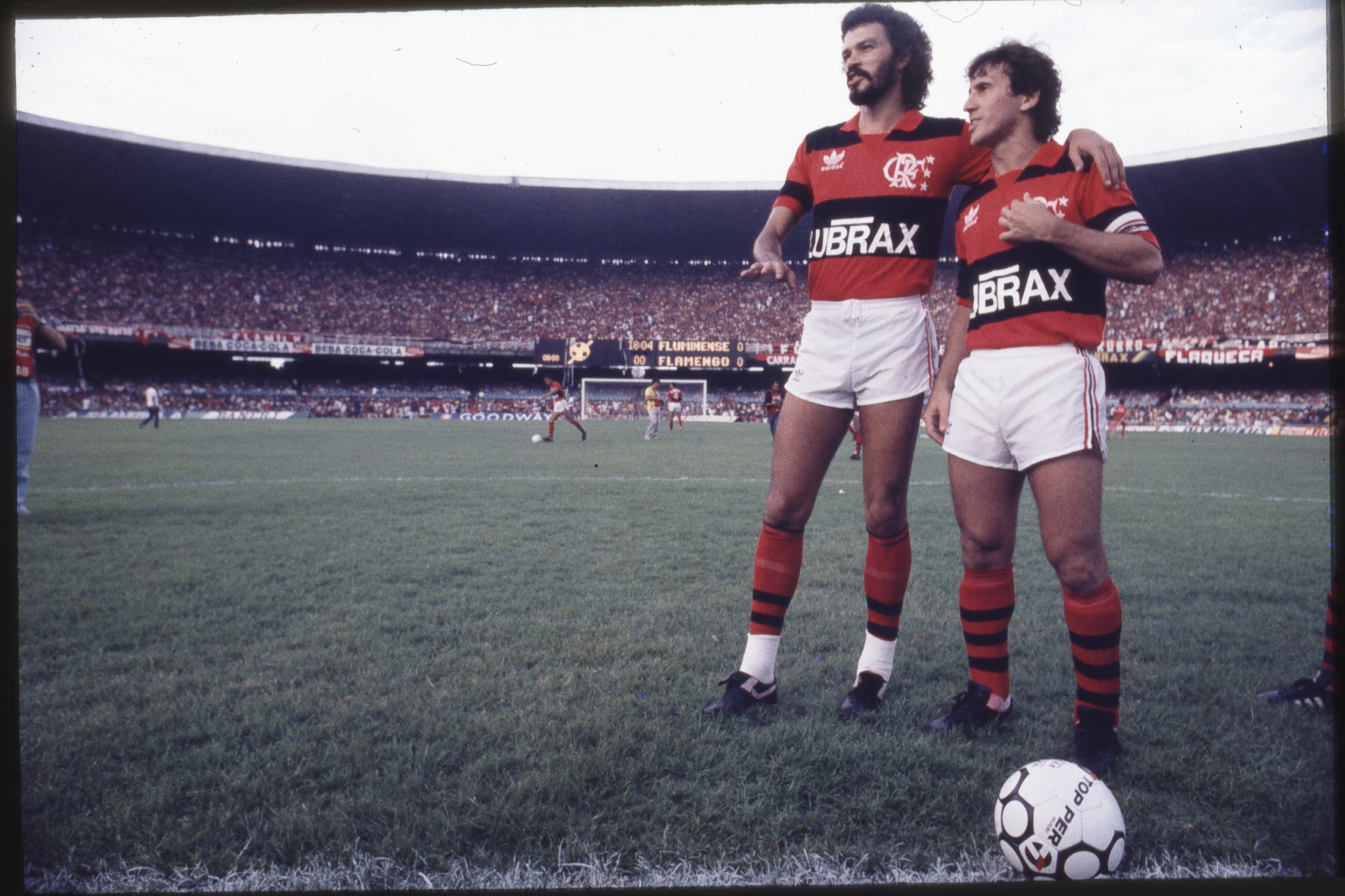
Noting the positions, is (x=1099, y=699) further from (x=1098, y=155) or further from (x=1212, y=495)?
(x=1212, y=495)

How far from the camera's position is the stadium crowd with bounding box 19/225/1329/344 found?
28391mm

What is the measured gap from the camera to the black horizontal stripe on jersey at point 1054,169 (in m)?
1.99

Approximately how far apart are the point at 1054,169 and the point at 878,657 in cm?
169

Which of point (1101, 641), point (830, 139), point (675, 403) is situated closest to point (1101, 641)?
point (1101, 641)

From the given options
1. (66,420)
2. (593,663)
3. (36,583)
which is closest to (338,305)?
(66,420)

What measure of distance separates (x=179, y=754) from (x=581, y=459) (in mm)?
9512

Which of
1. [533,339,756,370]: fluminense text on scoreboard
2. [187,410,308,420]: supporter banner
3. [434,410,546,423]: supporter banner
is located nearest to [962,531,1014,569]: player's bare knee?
[434,410,546,423]: supporter banner

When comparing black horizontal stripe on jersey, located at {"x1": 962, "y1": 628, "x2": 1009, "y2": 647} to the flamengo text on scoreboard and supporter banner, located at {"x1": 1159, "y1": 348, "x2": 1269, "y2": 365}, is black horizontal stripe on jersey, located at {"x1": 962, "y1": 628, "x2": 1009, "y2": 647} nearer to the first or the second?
the flamengo text on scoreboard

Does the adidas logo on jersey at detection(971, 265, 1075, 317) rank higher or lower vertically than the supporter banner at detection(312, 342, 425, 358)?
lower

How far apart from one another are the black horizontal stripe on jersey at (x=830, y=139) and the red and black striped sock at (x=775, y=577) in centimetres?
142

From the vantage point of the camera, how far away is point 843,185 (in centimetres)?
247

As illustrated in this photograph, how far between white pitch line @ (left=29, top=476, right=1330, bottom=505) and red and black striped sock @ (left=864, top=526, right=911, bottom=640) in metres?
5.80

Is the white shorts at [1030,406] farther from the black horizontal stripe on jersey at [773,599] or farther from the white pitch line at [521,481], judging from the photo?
the white pitch line at [521,481]

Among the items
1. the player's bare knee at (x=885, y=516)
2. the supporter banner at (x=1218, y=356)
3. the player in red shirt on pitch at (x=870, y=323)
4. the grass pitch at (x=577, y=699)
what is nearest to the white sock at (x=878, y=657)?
the player in red shirt on pitch at (x=870, y=323)
